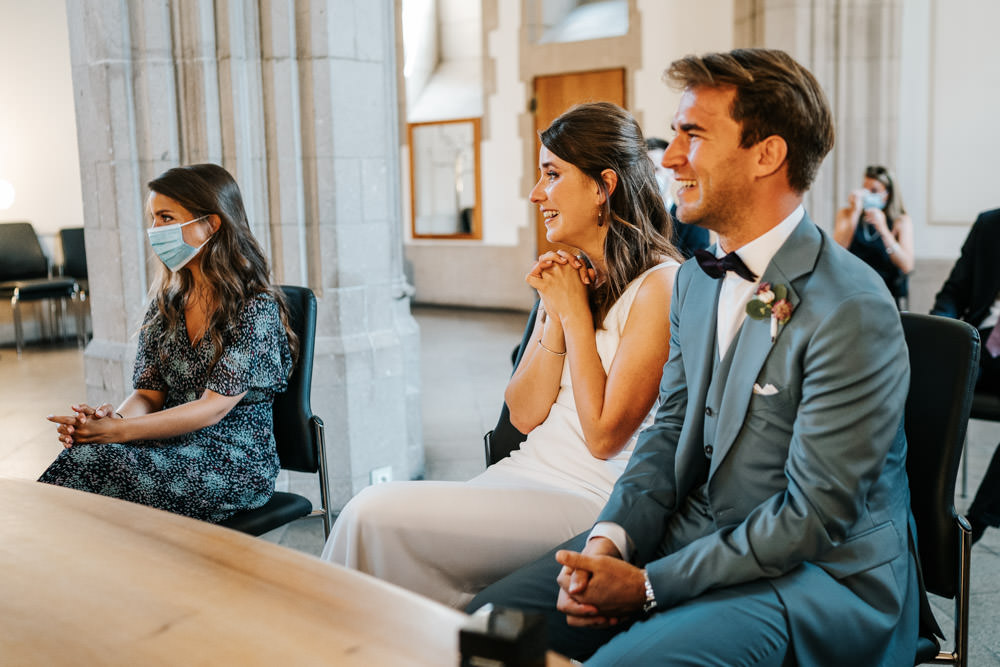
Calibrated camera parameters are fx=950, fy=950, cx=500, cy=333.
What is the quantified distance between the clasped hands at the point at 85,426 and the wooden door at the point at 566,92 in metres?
7.30

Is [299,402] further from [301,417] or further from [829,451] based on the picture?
[829,451]

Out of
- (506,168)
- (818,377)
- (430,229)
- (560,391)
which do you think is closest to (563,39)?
(506,168)

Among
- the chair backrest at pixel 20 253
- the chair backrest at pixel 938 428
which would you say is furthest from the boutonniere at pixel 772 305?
the chair backrest at pixel 20 253

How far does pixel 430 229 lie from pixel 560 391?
926 centimetres

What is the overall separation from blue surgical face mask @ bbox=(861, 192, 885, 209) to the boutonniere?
427 cm

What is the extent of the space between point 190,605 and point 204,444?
131cm

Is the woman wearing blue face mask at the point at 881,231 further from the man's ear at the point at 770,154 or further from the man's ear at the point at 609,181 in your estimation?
the man's ear at the point at 770,154

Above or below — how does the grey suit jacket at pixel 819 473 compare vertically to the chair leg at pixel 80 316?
above

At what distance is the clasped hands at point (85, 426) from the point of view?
7.31 feet

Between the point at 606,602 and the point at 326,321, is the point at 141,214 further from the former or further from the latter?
the point at 606,602

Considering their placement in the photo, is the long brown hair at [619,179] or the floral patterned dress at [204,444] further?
the floral patterned dress at [204,444]

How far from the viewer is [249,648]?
3.49 feet

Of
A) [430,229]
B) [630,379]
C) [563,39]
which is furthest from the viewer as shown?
[430,229]

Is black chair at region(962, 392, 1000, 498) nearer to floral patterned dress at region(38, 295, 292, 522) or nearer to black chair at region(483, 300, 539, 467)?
black chair at region(483, 300, 539, 467)
